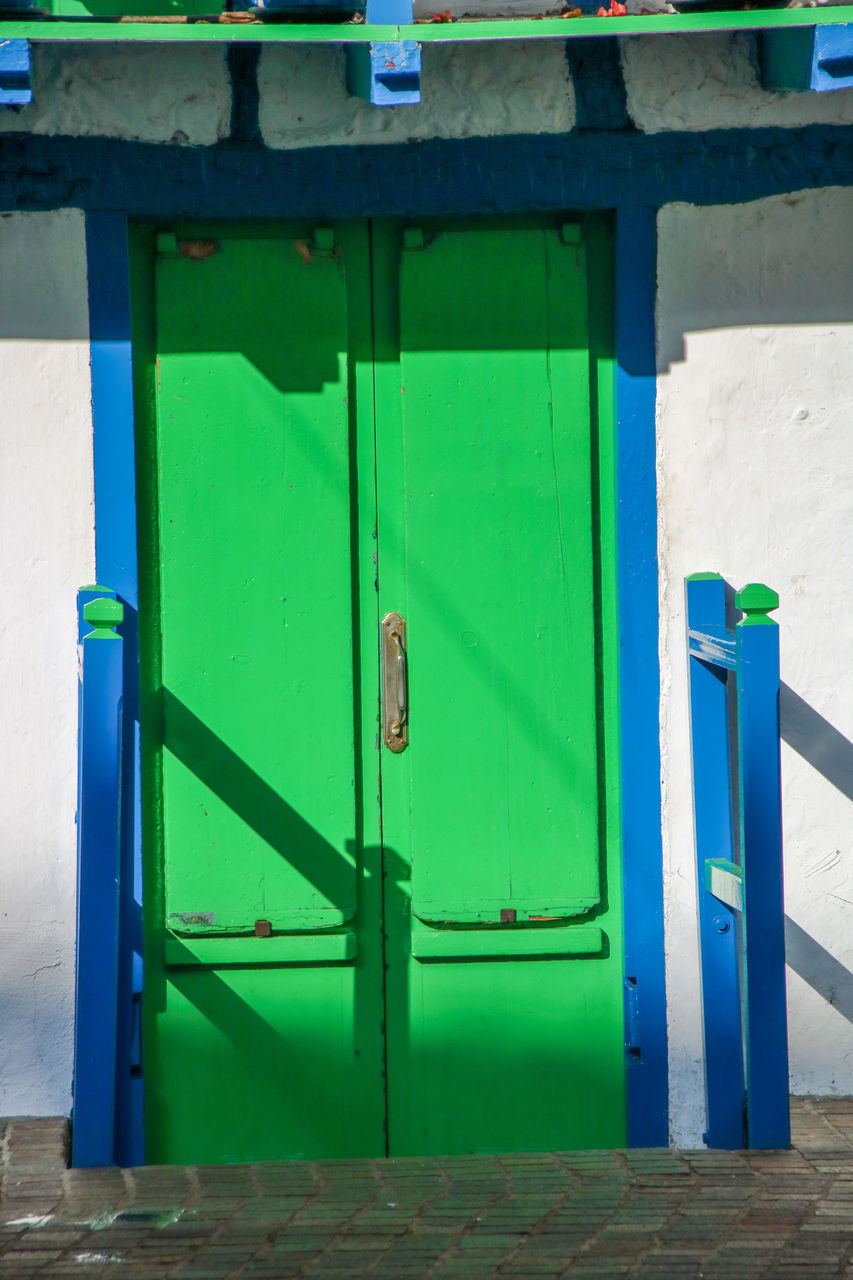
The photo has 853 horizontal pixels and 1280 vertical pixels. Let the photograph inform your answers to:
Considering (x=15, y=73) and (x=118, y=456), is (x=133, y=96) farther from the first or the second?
(x=118, y=456)

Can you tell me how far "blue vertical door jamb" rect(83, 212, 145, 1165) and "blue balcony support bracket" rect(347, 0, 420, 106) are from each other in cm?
85

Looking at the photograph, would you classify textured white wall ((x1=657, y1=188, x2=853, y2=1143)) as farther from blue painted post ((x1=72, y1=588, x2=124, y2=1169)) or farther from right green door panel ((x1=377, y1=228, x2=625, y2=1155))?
blue painted post ((x1=72, y1=588, x2=124, y2=1169))

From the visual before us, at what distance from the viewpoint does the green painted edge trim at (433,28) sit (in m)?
3.06

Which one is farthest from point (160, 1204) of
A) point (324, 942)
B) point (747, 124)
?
point (747, 124)

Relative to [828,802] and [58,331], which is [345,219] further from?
[828,802]

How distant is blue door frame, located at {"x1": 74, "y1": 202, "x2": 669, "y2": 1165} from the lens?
3490 mm

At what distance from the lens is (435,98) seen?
11.5 ft

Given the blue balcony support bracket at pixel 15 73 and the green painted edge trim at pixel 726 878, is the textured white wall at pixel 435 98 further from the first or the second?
the green painted edge trim at pixel 726 878

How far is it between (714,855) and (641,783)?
307 millimetres

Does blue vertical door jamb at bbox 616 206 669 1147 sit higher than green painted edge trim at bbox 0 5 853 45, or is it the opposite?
green painted edge trim at bbox 0 5 853 45

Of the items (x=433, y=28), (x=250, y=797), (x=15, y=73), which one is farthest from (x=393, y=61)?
(x=250, y=797)

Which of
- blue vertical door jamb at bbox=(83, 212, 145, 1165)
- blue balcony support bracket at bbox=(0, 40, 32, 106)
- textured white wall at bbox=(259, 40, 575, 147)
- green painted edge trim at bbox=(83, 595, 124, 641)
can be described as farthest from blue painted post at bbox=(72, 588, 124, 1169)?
textured white wall at bbox=(259, 40, 575, 147)

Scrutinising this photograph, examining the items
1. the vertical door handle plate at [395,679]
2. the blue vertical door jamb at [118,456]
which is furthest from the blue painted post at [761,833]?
the blue vertical door jamb at [118,456]

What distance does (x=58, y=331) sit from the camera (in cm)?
350
